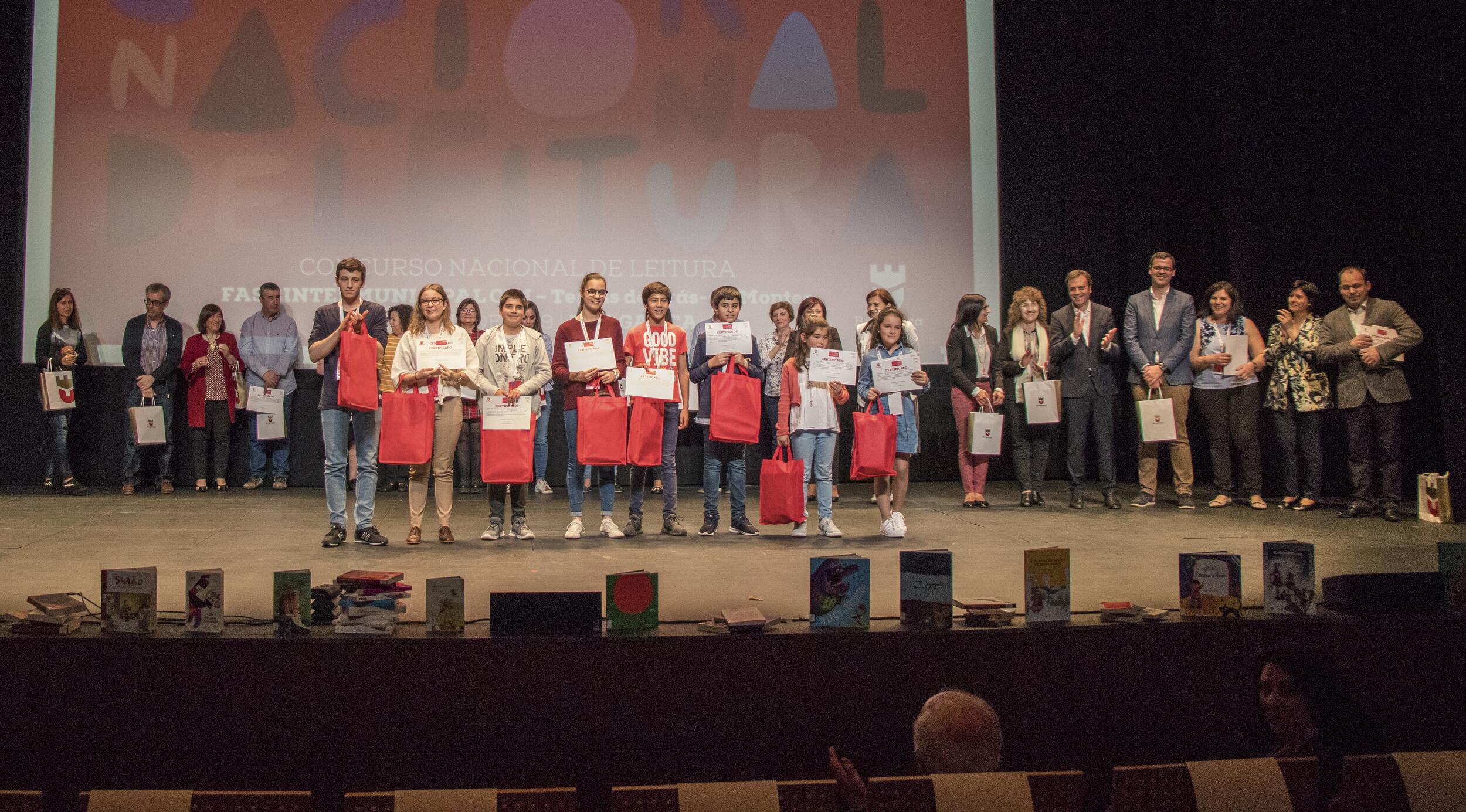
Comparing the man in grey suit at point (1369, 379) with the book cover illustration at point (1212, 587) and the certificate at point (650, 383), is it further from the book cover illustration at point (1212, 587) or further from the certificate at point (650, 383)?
the certificate at point (650, 383)

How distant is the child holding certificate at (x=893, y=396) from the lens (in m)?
5.44

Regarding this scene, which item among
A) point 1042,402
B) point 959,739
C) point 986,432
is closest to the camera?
point 959,739

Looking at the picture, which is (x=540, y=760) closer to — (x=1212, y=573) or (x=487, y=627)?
(x=487, y=627)

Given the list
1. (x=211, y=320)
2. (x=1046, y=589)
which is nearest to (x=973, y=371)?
(x=1046, y=589)

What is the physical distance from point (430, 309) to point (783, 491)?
2.07m

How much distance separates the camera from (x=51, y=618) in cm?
301

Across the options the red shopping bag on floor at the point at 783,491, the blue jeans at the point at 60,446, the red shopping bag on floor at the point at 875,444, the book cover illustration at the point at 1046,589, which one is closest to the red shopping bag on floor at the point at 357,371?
the red shopping bag on floor at the point at 783,491

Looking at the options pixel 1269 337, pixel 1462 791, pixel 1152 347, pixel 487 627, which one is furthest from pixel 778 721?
pixel 1269 337

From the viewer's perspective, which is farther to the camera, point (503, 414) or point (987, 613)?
point (503, 414)

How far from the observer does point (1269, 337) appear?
22.1 feet

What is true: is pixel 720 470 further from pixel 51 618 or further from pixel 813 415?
pixel 51 618

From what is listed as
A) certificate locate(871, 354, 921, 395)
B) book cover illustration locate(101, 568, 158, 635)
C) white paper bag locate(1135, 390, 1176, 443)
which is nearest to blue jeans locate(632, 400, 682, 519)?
certificate locate(871, 354, 921, 395)

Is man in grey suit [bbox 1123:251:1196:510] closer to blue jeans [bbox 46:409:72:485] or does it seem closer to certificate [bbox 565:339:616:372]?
certificate [bbox 565:339:616:372]

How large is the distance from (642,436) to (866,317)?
3.23 metres
